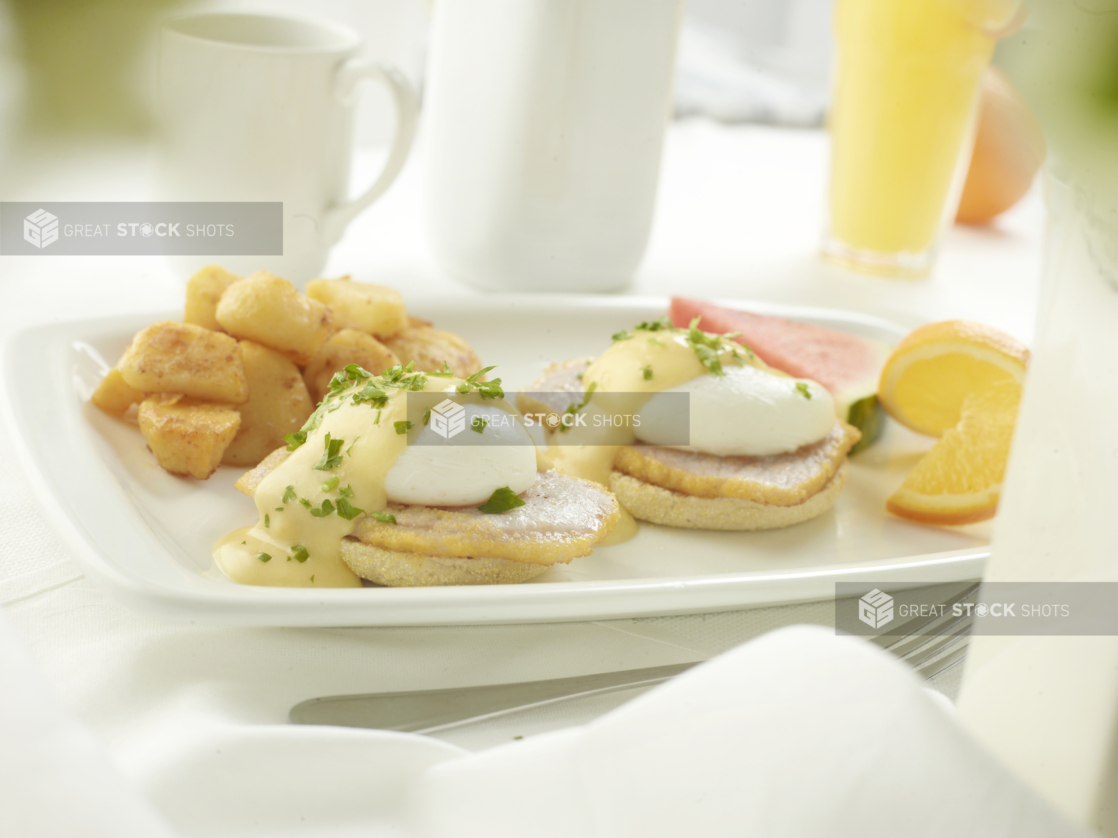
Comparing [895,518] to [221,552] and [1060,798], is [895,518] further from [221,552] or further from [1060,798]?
[221,552]

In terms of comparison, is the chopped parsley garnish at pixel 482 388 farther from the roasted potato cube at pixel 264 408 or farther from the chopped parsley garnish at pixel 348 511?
the roasted potato cube at pixel 264 408

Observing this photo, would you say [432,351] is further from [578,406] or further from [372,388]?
[372,388]

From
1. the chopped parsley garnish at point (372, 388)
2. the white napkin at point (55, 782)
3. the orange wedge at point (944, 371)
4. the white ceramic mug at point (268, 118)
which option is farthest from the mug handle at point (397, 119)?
the white napkin at point (55, 782)

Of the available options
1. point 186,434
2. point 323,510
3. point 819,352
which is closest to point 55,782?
point 323,510

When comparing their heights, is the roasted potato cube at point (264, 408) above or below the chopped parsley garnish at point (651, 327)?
below

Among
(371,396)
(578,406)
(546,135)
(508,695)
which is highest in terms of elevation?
(546,135)

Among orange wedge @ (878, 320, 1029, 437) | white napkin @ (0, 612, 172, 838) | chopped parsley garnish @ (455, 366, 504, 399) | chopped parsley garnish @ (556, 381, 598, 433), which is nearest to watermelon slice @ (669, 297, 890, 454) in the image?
orange wedge @ (878, 320, 1029, 437)

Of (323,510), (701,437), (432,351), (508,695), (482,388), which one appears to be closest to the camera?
(508,695)

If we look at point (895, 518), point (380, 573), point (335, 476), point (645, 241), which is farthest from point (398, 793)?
point (645, 241)
